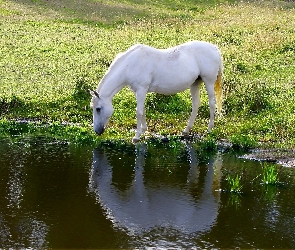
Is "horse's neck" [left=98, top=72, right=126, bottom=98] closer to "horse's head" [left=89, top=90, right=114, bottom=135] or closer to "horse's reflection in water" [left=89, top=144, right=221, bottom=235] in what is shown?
"horse's head" [left=89, top=90, right=114, bottom=135]

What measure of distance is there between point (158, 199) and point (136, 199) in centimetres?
35

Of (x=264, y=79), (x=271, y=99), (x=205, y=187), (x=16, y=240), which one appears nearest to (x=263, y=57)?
(x=264, y=79)

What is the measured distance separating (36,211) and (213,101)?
22.8 feet

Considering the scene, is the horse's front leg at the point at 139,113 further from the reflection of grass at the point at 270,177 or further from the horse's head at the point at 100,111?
the reflection of grass at the point at 270,177

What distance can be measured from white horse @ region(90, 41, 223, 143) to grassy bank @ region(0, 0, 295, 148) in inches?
24.1

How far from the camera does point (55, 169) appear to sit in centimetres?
1134

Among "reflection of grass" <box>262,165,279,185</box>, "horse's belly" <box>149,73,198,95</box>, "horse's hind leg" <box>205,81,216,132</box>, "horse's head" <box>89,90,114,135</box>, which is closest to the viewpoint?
"reflection of grass" <box>262,165,279,185</box>

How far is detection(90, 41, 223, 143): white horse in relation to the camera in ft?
44.1

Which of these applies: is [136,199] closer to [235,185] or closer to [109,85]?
[235,185]

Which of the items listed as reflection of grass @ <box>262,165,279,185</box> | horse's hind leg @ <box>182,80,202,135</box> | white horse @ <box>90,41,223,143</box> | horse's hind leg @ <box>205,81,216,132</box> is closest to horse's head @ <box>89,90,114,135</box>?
white horse @ <box>90,41,223,143</box>

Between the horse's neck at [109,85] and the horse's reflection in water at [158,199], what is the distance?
1.97 m

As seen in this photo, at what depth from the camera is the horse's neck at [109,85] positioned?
13422 mm

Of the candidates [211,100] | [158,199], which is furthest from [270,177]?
[211,100]

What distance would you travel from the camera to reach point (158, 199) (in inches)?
388
